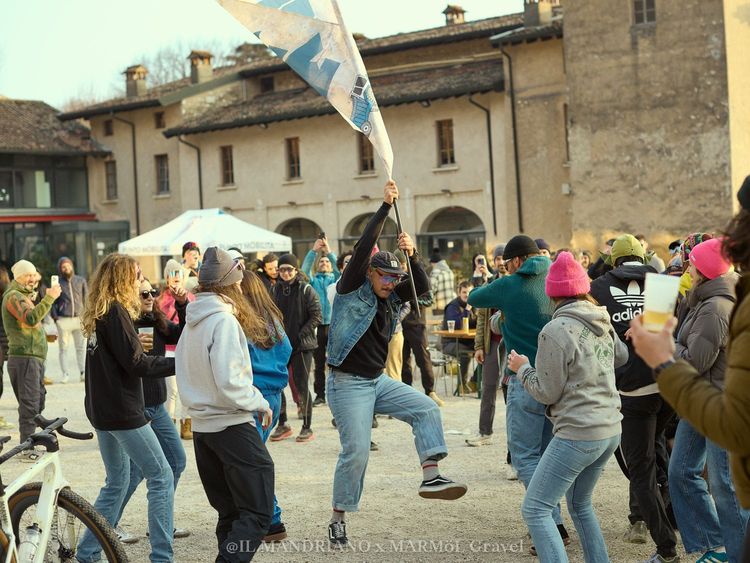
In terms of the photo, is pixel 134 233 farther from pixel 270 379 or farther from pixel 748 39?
pixel 270 379

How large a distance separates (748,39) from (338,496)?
25871 mm

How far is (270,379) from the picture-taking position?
22.0ft

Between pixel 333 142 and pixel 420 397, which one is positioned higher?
pixel 333 142

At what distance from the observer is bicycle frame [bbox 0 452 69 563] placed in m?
5.08

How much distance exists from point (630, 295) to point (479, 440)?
4458mm

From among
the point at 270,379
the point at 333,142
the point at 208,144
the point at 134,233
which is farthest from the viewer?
the point at 134,233

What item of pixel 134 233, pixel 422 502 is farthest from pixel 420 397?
pixel 134 233

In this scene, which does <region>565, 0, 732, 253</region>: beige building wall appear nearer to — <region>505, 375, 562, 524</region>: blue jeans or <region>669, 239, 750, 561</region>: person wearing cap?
<region>505, 375, 562, 524</region>: blue jeans

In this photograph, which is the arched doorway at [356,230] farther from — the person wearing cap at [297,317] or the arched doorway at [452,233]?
the person wearing cap at [297,317]

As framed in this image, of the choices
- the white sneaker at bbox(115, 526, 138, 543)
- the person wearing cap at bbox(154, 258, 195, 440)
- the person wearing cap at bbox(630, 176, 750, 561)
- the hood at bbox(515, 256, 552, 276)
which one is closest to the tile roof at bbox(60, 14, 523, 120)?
the person wearing cap at bbox(154, 258, 195, 440)

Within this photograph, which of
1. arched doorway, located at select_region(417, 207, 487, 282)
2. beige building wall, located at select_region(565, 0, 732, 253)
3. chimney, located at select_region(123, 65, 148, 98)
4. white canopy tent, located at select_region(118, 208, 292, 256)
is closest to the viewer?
white canopy tent, located at select_region(118, 208, 292, 256)

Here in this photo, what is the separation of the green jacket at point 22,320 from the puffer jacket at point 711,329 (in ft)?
23.2

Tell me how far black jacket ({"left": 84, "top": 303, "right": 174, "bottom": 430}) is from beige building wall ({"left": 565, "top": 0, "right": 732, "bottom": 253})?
24.8 m

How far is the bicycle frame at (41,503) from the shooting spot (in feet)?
16.7
